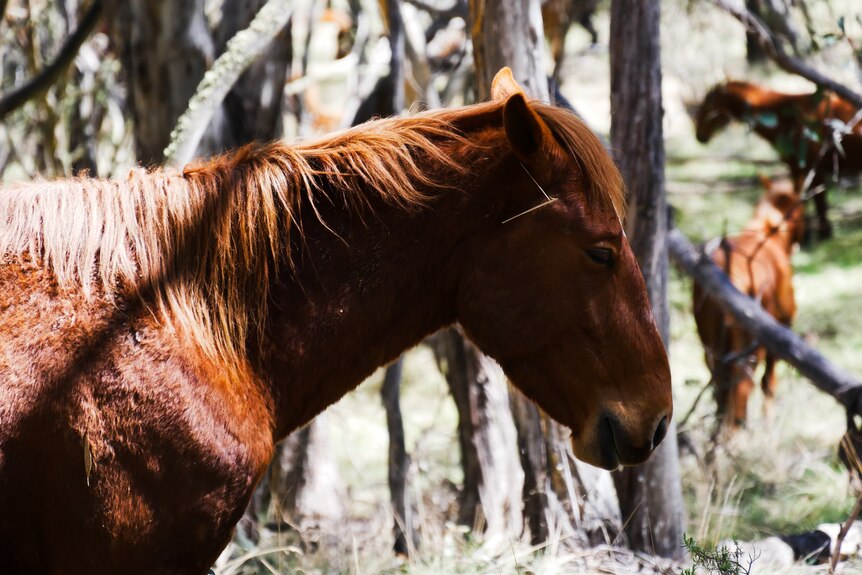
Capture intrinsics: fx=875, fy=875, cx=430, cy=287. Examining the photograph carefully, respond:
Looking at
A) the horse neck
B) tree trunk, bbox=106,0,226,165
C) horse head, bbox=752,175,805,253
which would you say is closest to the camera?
the horse neck

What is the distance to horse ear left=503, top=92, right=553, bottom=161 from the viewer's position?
2.12 m

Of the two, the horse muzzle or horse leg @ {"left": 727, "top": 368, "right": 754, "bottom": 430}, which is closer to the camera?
the horse muzzle

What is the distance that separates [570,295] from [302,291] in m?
0.68

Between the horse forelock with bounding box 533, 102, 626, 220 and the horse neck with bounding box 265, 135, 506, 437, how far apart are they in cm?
23

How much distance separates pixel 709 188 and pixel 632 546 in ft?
25.4

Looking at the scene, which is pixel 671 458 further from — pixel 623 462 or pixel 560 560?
pixel 623 462

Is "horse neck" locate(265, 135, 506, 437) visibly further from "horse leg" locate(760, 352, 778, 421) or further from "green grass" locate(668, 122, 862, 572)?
"horse leg" locate(760, 352, 778, 421)

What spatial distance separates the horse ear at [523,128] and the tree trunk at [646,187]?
1.39m

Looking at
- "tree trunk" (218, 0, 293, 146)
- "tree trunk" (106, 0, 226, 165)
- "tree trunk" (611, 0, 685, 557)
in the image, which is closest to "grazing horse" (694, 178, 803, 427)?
Result: "tree trunk" (611, 0, 685, 557)

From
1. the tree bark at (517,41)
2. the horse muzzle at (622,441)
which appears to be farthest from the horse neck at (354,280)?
the tree bark at (517,41)

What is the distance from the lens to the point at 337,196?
7.42ft

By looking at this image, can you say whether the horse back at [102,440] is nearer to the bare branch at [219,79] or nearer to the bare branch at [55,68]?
the bare branch at [219,79]

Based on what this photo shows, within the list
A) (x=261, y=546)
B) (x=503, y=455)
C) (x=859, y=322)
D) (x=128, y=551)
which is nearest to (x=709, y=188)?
(x=859, y=322)

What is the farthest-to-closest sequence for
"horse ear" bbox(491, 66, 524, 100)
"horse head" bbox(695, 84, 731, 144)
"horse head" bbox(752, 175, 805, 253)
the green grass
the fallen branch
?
"horse head" bbox(695, 84, 731, 144)
"horse head" bbox(752, 175, 805, 253)
the green grass
the fallen branch
"horse ear" bbox(491, 66, 524, 100)
